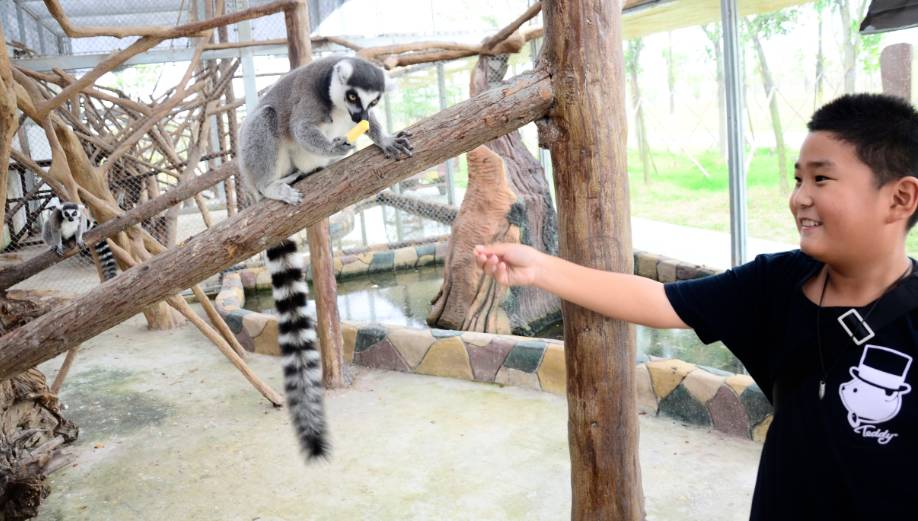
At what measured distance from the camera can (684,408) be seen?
369 centimetres

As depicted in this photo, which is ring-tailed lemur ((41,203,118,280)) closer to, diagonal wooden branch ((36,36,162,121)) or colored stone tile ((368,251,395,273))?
diagonal wooden branch ((36,36,162,121))

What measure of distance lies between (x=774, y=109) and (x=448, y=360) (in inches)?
223

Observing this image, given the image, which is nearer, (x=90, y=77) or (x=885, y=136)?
(x=885, y=136)

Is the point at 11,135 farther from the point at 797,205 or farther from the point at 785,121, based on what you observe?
the point at 785,121

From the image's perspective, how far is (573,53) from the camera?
5.72 feet

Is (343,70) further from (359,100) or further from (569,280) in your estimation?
(569,280)

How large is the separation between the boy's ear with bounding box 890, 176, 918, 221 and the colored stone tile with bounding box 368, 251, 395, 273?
23.1 ft

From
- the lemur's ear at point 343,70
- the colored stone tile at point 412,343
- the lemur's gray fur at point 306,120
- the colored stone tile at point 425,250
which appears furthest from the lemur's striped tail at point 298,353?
the colored stone tile at point 425,250

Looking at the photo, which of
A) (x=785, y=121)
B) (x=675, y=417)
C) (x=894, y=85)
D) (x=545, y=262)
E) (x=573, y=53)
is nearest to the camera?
(x=545, y=262)

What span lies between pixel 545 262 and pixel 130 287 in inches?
50.9

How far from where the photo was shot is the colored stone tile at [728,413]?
345 cm

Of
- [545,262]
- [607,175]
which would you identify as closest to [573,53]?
[607,175]

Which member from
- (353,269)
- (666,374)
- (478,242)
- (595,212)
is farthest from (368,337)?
(595,212)

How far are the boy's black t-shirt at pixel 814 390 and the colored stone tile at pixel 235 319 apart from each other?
4.77 meters
